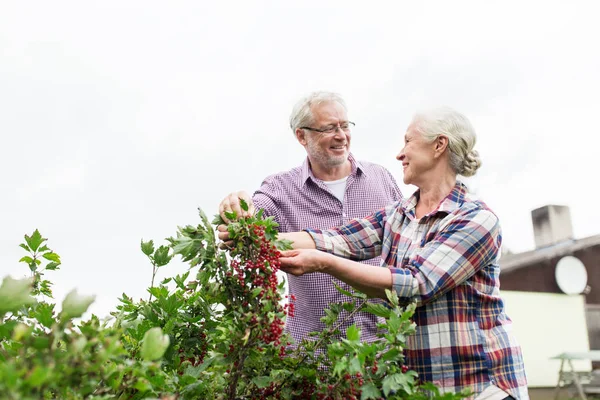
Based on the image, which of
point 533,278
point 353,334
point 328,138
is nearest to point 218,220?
point 353,334

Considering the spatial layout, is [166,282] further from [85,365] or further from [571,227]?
[571,227]

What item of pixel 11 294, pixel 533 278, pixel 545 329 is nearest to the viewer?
pixel 11 294

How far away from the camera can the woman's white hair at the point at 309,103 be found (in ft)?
12.0

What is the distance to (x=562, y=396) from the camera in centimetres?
1442

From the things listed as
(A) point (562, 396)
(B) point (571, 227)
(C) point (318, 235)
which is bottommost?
(A) point (562, 396)

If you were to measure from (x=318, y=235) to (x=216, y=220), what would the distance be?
25.0 inches

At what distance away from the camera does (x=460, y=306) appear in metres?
2.22

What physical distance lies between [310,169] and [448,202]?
1388 millimetres

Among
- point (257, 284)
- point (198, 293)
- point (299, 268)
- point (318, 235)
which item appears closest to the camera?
point (257, 284)

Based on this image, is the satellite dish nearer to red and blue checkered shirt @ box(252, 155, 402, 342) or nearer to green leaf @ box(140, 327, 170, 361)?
red and blue checkered shirt @ box(252, 155, 402, 342)

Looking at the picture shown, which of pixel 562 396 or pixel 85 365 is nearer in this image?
pixel 85 365

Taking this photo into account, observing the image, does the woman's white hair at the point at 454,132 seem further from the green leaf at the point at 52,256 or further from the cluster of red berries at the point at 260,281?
the green leaf at the point at 52,256

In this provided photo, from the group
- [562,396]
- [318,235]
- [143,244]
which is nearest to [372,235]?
[318,235]

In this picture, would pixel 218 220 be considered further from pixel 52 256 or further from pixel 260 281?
pixel 52 256
